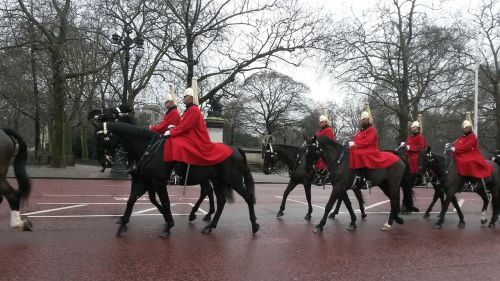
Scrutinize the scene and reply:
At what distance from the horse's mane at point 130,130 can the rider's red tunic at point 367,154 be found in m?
4.09

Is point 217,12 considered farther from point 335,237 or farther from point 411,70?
point 335,237

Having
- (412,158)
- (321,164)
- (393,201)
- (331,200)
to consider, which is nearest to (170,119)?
(331,200)

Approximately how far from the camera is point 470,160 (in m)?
10.4

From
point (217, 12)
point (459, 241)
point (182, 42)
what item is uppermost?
point (217, 12)

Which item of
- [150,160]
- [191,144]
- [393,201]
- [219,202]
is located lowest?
[393,201]

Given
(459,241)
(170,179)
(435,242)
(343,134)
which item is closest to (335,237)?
(435,242)

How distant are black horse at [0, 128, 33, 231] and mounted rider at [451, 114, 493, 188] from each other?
9068 millimetres

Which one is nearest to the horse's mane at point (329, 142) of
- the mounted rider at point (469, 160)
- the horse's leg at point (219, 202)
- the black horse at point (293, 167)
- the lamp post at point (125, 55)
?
the black horse at point (293, 167)

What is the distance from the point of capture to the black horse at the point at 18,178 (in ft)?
23.2

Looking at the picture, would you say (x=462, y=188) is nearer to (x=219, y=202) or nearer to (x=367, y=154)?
(x=367, y=154)

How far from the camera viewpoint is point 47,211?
1001 cm

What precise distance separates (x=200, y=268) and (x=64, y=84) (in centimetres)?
2237

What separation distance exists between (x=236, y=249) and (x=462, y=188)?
6386mm

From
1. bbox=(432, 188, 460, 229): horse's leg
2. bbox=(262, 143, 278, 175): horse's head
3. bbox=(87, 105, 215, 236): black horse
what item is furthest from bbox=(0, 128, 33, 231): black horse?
bbox=(432, 188, 460, 229): horse's leg
